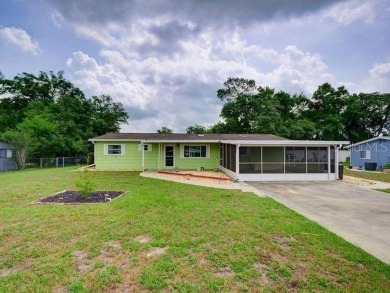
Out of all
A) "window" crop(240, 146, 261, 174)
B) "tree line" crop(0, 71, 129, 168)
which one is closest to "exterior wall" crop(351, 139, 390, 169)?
"window" crop(240, 146, 261, 174)

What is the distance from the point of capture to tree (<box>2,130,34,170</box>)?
21.5m

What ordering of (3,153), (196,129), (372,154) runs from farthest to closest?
(196,129) → (372,154) → (3,153)

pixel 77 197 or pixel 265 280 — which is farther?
pixel 77 197

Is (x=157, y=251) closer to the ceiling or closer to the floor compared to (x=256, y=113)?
closer to the floor

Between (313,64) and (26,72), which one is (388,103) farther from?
(26,72)

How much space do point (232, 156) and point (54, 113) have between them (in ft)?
78.4

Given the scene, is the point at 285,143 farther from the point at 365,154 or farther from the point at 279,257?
the point at 365,154

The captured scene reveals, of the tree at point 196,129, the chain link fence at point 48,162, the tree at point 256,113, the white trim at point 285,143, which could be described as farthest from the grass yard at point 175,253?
the tree at point 196,129

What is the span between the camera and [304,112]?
41.7 meters

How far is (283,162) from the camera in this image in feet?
49.3

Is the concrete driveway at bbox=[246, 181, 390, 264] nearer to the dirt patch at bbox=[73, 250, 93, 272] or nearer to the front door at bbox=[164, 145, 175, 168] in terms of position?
the dirt patch at bbox=[73, 250, 93, 272]

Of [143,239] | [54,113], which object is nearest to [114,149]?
[54,113]

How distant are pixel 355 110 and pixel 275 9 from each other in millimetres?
35086

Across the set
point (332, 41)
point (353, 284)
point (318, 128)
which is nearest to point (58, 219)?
point (353, 284)
